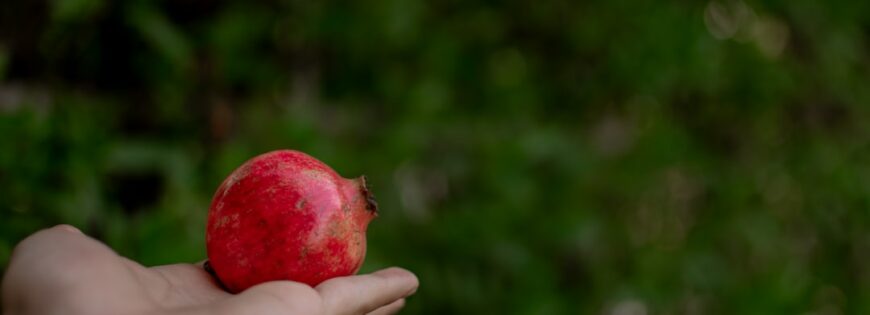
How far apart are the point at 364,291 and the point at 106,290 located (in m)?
0.25

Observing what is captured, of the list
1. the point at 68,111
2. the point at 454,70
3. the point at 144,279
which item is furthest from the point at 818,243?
the point at 144,279

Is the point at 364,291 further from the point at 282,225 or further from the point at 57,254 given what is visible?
the point at 57,254

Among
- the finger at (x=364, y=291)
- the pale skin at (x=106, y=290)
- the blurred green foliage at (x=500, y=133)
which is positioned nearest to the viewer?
the pale skin at (x=106, y=290)

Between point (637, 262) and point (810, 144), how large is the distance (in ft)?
2.76

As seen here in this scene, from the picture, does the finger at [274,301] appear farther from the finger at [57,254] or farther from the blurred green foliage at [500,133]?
the blurred green foliage at [500,133]

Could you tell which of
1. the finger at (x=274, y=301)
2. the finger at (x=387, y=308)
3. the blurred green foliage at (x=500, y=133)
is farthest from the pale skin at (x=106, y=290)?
the blurred green foliage at (x=500, y=133)

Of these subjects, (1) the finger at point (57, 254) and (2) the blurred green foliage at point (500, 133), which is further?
(2) the blurred green foliage at point (500, 133)

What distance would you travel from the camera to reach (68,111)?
134cm

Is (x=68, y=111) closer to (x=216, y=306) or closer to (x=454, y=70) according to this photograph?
(x=216, y=306)

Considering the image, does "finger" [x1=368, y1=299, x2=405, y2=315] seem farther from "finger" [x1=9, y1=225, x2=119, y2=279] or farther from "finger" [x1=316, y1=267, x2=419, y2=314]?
"finger" [x1=9, y1=225, x2=119, y2=279]

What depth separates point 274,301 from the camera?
0.75 metres

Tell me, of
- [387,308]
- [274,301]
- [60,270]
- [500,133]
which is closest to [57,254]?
[60,270]

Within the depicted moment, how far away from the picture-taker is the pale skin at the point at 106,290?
684 millimetres

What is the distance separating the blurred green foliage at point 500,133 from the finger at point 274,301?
510 mm
